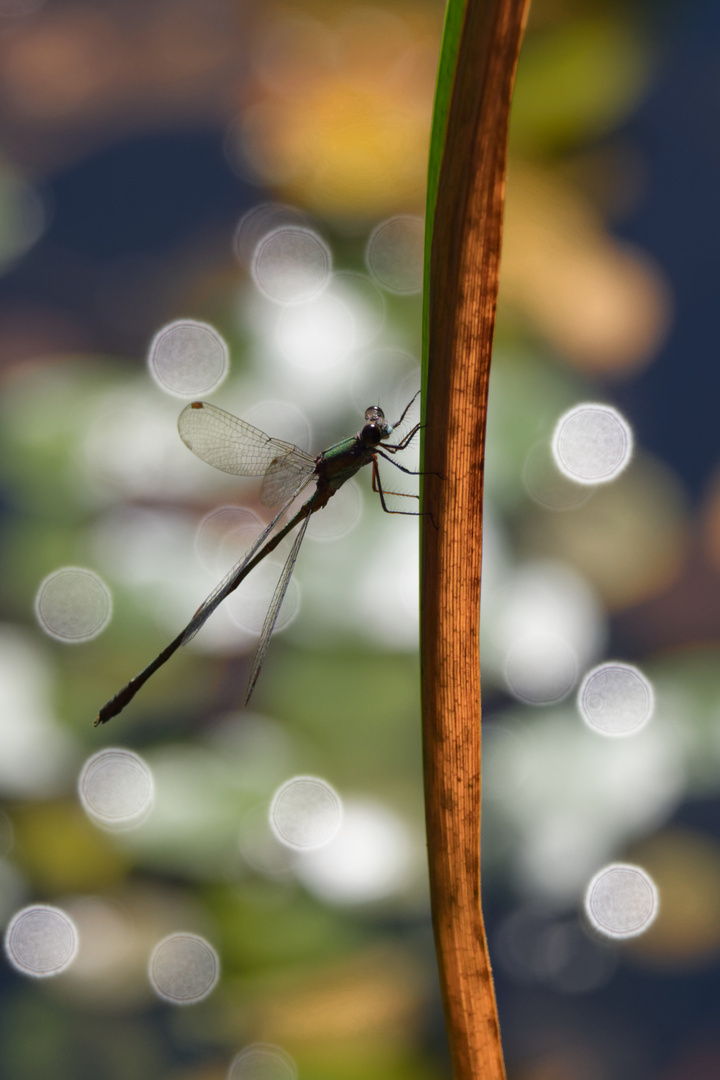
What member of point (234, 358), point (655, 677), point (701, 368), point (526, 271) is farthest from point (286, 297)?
point (655, 677)

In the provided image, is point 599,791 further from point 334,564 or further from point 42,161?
point 42,161

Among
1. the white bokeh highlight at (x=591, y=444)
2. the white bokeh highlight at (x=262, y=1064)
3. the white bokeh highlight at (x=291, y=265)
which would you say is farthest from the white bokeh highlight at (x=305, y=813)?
the white bokeh highlight at (x=291, y=265)

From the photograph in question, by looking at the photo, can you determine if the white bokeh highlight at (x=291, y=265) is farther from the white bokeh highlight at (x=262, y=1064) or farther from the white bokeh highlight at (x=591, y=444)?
the white bokeh highlight at (x=262, y=1064)

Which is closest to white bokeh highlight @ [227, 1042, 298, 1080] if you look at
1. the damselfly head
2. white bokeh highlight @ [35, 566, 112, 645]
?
white bokeh highlight @ [35, 566, 112, 645]

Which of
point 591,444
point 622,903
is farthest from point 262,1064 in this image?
point 591,444

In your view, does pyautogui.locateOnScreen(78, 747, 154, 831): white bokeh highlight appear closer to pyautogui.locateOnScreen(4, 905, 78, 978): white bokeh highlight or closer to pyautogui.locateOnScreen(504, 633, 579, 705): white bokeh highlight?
pyautogui.locateOnScreen(4, 905, 78, 978): white bokeh highlight

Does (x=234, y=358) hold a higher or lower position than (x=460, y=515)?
higher
